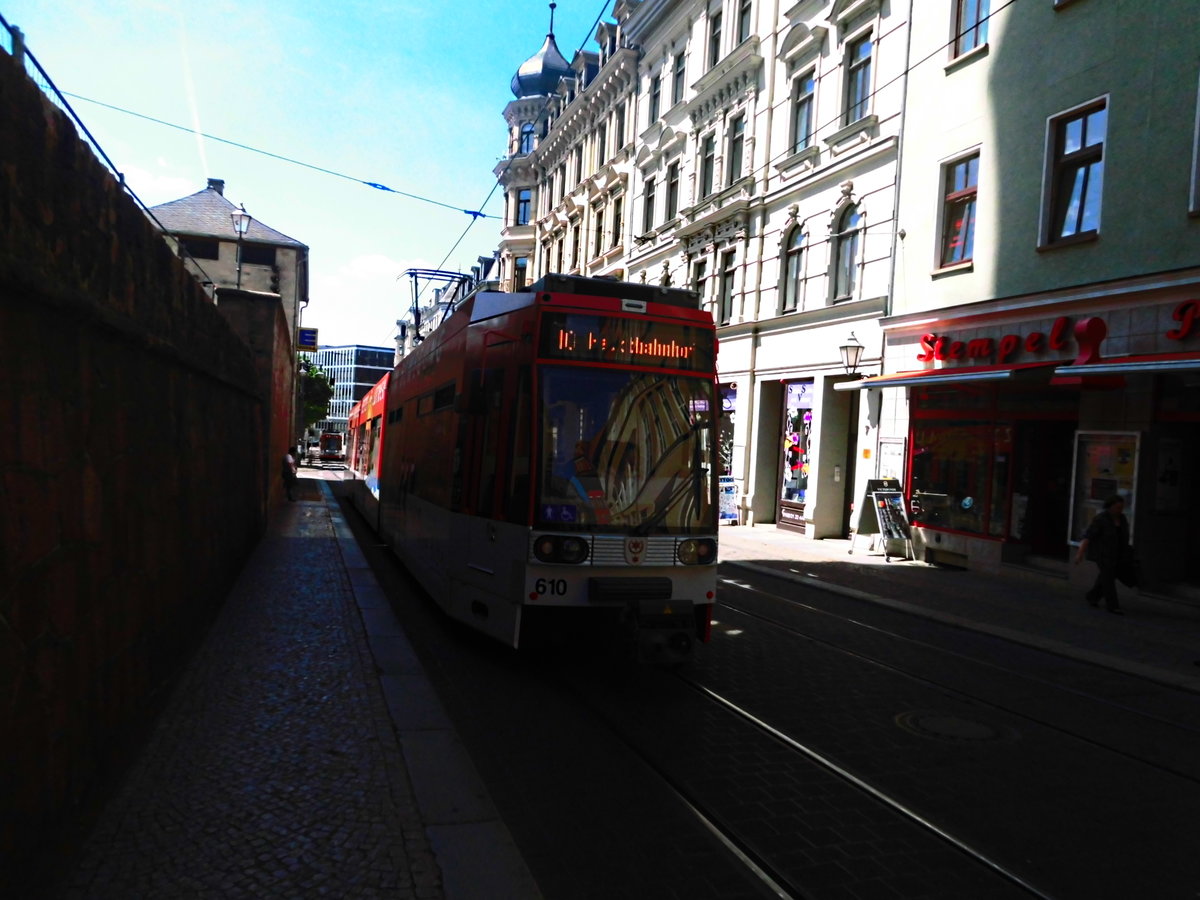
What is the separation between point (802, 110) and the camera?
21281 millimetres

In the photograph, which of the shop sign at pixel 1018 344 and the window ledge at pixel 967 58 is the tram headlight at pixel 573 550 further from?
the window ledge at pixel 967 58

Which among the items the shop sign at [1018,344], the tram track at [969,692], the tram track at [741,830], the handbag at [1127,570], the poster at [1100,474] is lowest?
the tram track at [969,692]

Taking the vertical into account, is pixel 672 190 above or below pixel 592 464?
above

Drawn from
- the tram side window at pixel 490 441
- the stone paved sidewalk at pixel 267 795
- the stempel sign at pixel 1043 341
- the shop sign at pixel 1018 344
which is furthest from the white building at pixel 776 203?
the stone paved sidewalk at pixel 267 795

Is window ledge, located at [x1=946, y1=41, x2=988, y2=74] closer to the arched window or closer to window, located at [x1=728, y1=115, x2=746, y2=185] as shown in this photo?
the arched window

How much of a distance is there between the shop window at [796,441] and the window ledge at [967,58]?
727cm

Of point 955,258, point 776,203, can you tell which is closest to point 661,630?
point 955,258

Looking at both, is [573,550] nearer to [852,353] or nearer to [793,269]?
[852,353]

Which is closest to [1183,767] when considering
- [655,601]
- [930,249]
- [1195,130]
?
[655,601]

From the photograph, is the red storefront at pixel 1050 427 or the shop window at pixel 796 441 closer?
the red storefront at pixel 1050 427

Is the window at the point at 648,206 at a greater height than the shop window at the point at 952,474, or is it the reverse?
the window at the point at 648,206

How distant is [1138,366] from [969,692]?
6576 millimetres

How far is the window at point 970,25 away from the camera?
15.4m

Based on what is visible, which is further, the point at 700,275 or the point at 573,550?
the point at 700,275
